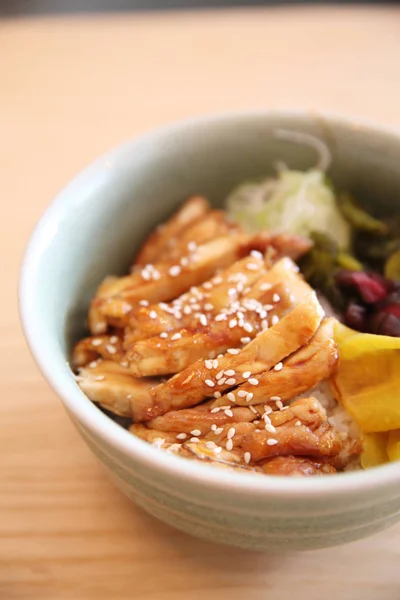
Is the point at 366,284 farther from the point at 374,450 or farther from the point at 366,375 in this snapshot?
the point at 374,450

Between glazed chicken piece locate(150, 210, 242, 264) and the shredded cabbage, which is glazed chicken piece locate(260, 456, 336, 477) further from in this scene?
the shredded cabbage

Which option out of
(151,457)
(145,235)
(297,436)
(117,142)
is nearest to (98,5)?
(117,142)

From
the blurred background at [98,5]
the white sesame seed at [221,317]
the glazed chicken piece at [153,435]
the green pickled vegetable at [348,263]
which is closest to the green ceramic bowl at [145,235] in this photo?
the glazed chicken piece at [153,435]

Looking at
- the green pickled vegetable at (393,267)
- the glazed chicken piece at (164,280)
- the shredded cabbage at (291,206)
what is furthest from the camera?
the shredded cabbage at (291,206)

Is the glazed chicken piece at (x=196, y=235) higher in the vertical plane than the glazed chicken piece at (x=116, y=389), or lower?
higher

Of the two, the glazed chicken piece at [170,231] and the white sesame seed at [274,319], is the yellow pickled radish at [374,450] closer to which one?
the white sesame seed at [274,319]

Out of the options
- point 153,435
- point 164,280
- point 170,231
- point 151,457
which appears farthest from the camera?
point 170,231

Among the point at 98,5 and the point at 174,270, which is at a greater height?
the point at 98,5
